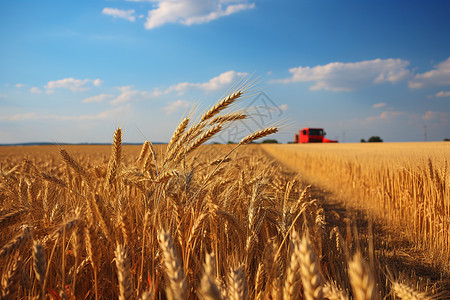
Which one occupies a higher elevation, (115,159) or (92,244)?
(115,159)

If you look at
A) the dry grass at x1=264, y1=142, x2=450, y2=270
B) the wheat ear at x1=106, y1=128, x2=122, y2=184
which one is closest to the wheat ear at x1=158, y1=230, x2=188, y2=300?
the wheat ear at x1=106, y1=128, x2=122, y2=184

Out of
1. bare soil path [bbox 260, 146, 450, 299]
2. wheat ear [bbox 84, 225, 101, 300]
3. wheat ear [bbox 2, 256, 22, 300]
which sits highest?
wheat ear [bbox 84, 225, 101, 300]

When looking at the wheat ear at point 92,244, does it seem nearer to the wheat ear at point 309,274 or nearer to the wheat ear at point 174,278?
the wheat ear at point 174,278

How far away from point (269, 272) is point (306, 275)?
1.31 feet

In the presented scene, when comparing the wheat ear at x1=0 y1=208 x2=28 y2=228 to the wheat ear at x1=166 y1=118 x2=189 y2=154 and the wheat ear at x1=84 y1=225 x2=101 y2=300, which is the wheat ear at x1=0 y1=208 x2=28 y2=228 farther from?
the wheat ear at x1=166 y1=118 x2=189 y2=154

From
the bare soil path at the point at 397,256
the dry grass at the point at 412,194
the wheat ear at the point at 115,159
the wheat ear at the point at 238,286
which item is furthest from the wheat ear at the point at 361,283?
the dry grass at the point at 412,194

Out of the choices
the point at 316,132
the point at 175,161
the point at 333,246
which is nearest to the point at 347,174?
the point at 333,246

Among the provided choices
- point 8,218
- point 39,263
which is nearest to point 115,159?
point 8,218

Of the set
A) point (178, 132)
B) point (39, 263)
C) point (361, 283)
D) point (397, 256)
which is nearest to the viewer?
point (361, 283)

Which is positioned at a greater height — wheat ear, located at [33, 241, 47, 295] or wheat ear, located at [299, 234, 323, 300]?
wheat ear, located at [299, 234, 323, 300]

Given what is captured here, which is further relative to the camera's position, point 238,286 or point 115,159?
point 115,159

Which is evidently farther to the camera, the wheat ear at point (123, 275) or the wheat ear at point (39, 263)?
the wheat ear at point (39, 263)

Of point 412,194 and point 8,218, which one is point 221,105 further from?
point 412,194

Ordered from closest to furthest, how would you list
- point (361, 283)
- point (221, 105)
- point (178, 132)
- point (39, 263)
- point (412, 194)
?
point (361, 283) → point (39, 263) → point (221, 105) → point (178, 132) → point (412, 194)
